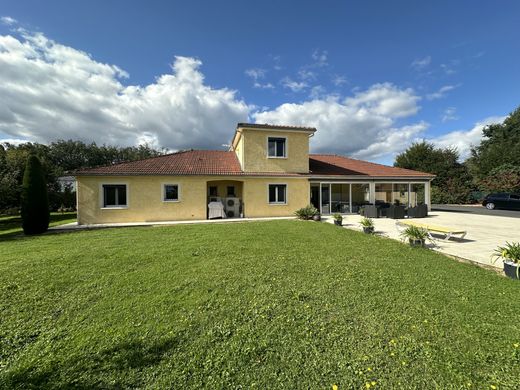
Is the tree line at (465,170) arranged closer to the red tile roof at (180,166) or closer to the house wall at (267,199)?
the house wall at (267,199)

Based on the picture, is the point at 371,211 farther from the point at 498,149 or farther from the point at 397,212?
the point at 498,149

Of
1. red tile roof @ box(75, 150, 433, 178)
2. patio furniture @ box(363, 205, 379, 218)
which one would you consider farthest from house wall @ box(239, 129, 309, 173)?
patio furniture @ box(363, 205, 379, 218)

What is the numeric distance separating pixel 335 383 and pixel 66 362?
3.20 metres

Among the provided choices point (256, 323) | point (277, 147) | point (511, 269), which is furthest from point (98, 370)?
point (277, 147)

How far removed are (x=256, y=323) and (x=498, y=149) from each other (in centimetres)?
4718

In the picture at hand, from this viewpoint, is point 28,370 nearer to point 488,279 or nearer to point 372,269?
point 372,269

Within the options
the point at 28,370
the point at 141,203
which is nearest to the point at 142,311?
the point at 28,370

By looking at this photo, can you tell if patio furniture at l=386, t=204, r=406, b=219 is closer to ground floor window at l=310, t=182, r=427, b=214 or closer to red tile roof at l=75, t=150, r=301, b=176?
ground floor window at l=310, t=182, r=427, b=214

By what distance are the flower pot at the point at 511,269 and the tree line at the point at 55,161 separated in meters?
22.4

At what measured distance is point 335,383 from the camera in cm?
251

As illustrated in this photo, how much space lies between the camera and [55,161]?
39.7 metres

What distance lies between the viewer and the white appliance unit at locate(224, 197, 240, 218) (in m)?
17.4

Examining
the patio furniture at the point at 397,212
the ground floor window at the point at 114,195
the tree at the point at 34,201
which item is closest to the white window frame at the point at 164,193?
the ground floor window at the point at 114,195

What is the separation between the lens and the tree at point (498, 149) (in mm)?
32481
